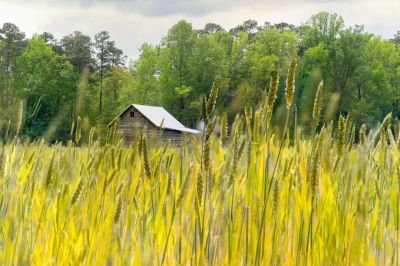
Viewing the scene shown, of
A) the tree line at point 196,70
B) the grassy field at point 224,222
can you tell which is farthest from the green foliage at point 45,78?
the grassy field at point 224,222

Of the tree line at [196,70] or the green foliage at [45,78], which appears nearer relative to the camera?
the tree line at [196,70]

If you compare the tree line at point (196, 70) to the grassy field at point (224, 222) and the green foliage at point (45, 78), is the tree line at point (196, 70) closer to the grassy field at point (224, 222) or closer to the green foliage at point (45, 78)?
the green foliage at point (45, 78)

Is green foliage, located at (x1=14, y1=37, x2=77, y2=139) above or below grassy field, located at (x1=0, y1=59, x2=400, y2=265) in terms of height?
above

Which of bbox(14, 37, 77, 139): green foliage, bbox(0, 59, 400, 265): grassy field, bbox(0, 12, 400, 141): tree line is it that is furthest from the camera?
bbox(14, 37, 77, 139): green foliage

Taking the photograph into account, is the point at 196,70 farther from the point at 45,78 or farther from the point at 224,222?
the point at 224,222

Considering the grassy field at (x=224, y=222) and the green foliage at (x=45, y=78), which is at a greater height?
the green foliage at (x=45, y=78)

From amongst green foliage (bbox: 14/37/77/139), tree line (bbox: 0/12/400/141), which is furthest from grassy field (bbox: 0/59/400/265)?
green foliage (bbox: 14/37/77/139)

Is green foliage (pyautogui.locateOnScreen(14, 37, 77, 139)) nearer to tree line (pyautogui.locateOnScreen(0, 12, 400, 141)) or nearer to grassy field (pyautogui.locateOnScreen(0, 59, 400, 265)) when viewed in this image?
tree line (pyautogui.locateOnScreen(0, 12, 400, 141))

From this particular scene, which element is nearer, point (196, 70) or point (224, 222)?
point (224, 222)

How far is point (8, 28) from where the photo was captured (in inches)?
2790

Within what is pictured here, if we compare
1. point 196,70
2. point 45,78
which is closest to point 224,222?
point 196,70

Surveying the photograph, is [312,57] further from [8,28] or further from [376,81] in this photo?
[8,28]

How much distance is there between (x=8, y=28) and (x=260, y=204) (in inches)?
2971

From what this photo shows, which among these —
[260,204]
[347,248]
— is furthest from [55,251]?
[347,248]
